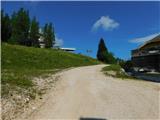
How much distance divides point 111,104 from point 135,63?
3582 cm

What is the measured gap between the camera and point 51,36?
289ft

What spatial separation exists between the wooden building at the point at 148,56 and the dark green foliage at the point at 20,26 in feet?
130

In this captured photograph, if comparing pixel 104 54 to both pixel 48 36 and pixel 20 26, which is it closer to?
pixel 48 36

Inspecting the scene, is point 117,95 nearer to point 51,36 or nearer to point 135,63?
point 135,63

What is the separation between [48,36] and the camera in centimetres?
8731

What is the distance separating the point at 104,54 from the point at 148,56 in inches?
1994

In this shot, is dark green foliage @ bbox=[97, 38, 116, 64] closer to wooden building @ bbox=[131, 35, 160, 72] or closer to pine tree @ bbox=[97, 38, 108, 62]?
pine tree @ bbox=[97, 38, 108, 62]

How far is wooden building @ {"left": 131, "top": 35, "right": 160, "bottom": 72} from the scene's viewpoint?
3327 cm

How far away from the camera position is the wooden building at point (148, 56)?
109ft

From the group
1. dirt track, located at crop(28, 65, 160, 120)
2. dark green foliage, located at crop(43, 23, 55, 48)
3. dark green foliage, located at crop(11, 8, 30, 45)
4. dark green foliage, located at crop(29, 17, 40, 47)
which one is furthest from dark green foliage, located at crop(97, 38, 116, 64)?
dirt track, located at crop(28, 65, 160, 120)

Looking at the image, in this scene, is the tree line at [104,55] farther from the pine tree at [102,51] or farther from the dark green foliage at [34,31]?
the dark green foliage at [34,31]

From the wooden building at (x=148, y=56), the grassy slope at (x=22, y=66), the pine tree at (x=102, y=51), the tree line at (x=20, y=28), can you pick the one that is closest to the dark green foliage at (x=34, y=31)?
the tree line at (x=20, y=28)

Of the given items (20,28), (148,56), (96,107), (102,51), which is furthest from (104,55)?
(96,107)

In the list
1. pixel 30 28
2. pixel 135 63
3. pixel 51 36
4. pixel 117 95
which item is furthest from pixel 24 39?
pixel 117 95
